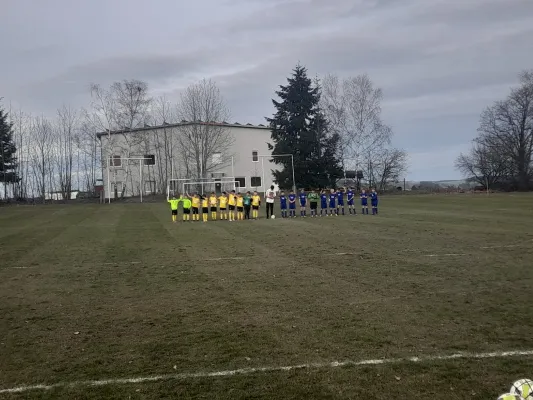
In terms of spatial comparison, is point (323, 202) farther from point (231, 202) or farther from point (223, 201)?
point (223, 201)

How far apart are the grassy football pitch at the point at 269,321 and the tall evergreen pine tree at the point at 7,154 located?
171ft

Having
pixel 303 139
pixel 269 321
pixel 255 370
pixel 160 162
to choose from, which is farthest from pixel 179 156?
pixel 255 370

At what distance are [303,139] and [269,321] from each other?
49470 mm

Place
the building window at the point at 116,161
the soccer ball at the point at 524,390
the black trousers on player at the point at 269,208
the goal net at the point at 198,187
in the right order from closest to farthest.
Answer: the soccer ball at the point at 524,390, the black trousers on player at the point at 269,208, the goal net at the point at 198,187, the building window at the point at 116,161

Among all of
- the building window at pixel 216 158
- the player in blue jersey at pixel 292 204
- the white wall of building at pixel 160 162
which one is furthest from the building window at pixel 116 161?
the player in blue jersey at pixel 292 204

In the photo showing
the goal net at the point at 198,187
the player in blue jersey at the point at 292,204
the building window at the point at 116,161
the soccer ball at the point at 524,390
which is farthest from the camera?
the building window at the point at 116,161

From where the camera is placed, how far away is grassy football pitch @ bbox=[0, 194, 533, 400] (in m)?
4.64

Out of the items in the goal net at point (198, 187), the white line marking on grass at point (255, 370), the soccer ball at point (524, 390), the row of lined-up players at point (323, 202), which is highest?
the goal net at point (198, 187)

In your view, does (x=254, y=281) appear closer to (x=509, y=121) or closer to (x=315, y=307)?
(x=315, y=307)

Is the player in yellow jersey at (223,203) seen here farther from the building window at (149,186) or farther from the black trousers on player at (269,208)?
the building window at (149,186)

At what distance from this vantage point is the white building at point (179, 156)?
203 feet

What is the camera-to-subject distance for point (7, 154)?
59.8 m

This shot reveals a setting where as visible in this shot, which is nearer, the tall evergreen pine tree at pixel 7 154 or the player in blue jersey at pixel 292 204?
the player in blue jersey at pixel 292 204

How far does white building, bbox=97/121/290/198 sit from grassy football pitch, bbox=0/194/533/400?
48.9 meters
